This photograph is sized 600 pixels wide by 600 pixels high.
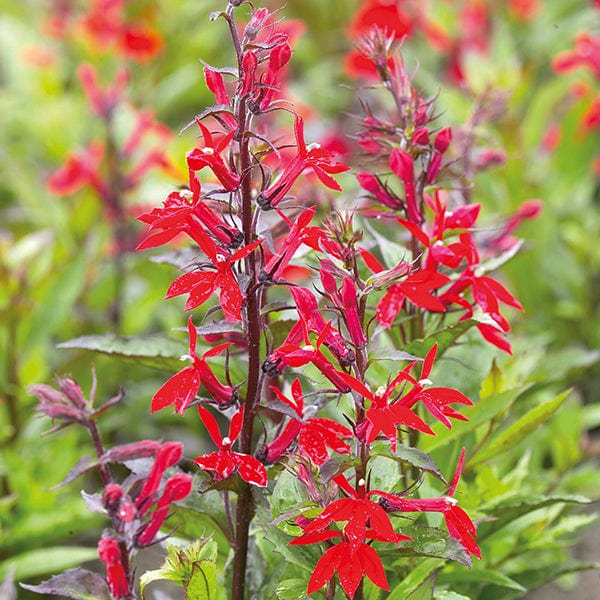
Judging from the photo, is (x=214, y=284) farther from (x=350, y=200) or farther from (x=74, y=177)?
(x=74, y=177)

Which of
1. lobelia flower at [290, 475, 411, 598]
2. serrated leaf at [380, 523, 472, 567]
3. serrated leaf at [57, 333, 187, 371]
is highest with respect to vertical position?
serrated leaf at [57, 333, 187, 371]

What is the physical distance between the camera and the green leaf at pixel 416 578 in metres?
1.32

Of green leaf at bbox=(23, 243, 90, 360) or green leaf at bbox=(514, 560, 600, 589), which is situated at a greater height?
green leaf at bbox=(23, 243, 90, 360)

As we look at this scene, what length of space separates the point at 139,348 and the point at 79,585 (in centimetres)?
47

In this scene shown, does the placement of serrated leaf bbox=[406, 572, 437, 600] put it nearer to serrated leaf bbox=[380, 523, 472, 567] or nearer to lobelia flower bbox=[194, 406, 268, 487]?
serrated leaf bbox=[380, 523, 472, 567]

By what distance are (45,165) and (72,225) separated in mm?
989

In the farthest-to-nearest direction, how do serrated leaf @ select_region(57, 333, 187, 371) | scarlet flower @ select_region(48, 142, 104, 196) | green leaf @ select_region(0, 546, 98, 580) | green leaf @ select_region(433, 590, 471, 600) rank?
scarlet flower @ select_region(48, 142, 104, 196), green leaf @ select_region(0, 546, 98, 580), serrated leaf @ select_region(57, 333, 187, 371), green leaf @ select_region(433, 590, 471, 600)

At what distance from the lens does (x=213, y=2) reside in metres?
5.16

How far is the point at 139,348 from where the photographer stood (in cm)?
160

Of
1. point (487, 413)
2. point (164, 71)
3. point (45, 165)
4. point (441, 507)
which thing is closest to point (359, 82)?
point (164, 71)

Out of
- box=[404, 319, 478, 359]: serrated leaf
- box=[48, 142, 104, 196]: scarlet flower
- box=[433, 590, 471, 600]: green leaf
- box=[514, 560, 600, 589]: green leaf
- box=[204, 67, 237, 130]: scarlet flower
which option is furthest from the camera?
box=[48, 142, 104, 196]: scarlet flower

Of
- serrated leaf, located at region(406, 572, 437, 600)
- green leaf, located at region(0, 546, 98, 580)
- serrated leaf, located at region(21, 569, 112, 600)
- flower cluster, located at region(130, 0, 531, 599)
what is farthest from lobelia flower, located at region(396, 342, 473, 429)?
green leaf, located at region(0, 546, 98, 580)

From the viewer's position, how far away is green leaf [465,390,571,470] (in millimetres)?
1606

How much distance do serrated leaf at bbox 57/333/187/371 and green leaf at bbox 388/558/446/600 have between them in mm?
525
